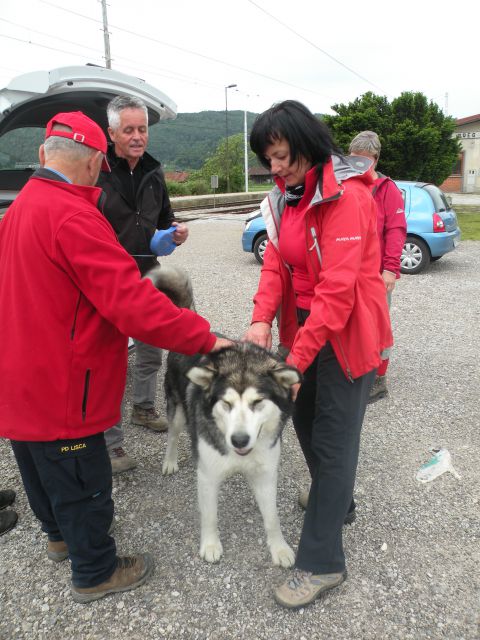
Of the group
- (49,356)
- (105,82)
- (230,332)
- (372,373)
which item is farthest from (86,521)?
(230,332)

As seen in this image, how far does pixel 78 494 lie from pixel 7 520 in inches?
47.1

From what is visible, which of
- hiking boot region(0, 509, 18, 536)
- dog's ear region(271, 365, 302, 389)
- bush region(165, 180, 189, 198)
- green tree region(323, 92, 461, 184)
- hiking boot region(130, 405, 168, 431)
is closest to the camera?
dog's ear region(271, 365, 302, 389)

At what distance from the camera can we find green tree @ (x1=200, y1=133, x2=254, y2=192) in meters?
60.8

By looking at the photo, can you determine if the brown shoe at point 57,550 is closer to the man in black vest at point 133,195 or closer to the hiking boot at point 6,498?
the hiking boot at point 6,498

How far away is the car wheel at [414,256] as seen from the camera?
9766mm

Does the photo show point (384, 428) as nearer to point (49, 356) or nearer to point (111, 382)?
point (111, 382)

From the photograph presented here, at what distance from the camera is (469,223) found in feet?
59.6

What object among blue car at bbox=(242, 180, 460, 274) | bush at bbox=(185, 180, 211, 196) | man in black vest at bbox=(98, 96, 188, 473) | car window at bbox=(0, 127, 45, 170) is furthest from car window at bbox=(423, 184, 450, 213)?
bush at bbox=(185, 180, 211, 196)

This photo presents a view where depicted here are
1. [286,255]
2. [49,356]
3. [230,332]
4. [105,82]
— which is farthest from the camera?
[230,332]

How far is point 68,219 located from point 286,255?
1184 mm

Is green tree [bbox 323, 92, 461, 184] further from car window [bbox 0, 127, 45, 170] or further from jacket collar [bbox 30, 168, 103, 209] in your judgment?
jacket collar [bbox 30, 168, 103, 209]

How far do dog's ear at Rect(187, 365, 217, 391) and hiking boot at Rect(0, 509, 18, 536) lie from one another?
1762 mm

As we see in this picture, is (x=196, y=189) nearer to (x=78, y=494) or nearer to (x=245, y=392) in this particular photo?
(x=245, y=392)

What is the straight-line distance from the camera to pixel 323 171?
7.21 ft
